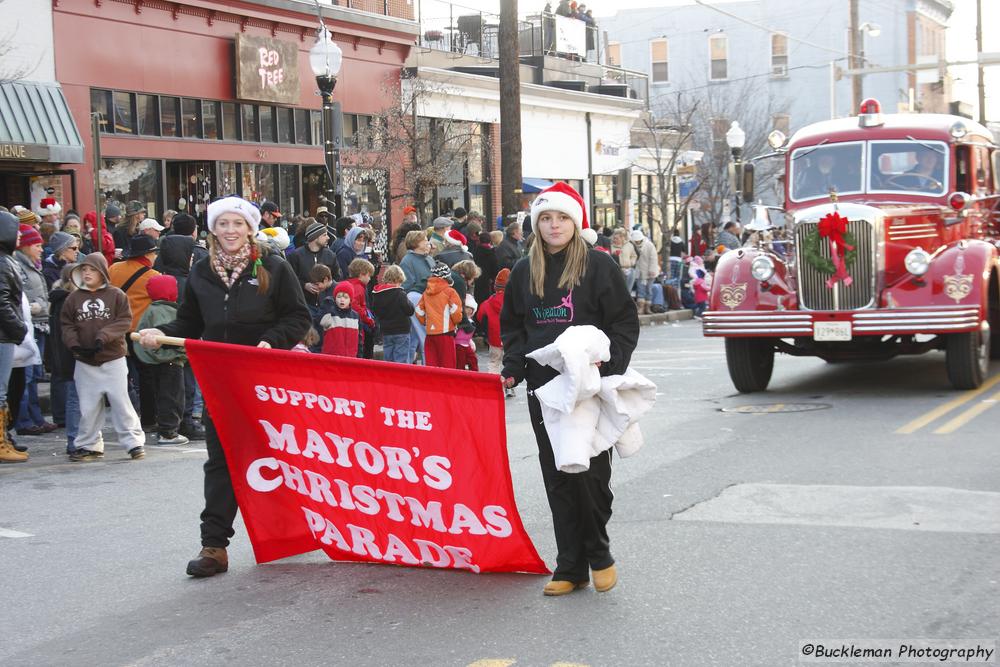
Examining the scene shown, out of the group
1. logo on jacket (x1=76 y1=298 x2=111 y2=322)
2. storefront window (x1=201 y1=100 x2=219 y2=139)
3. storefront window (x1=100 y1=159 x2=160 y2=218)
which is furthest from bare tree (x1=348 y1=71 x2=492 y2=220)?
logo on jacket (x1=76 y1=298 x2=111 y2=322)

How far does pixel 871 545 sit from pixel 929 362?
9340mm

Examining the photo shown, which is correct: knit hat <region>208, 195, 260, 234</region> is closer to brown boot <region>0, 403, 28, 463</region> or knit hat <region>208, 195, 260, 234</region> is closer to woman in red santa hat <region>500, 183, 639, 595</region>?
woman in red santa hat <region>500, 183, 639, 595</region>

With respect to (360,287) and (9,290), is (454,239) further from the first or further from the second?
(9,290)

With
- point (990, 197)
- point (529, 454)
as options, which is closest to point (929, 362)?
point (990, 197)

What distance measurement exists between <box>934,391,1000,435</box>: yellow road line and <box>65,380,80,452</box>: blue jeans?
694 cm

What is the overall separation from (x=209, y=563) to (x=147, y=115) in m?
17.0

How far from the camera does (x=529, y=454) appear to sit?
1027 centimetres

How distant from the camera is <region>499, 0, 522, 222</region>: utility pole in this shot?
821 inches

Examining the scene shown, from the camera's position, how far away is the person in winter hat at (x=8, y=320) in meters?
10.6

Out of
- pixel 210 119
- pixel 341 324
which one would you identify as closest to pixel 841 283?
pixel 341 324

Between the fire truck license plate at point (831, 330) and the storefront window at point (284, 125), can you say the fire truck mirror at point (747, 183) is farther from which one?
the storefront window at point (284, 125)

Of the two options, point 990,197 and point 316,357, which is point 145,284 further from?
point 990,197

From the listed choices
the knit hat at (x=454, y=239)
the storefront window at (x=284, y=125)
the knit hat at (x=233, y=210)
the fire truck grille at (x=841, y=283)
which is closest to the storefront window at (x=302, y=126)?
the storefront window at (x=284, y=125)

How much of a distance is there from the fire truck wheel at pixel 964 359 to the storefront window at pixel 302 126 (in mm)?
16154
